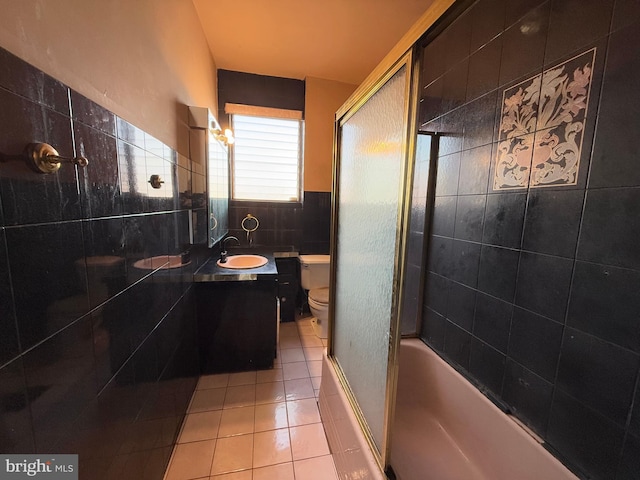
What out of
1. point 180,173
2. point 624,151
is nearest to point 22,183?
point 180,173

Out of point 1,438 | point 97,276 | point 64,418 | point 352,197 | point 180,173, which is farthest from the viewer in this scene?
point 180,173

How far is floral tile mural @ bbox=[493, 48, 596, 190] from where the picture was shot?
0.90 meters

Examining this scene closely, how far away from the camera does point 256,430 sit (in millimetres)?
1528

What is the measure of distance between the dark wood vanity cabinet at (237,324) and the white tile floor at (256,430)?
0.33 feet

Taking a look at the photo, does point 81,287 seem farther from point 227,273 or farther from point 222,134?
point 222,134

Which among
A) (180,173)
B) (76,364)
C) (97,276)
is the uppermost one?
(180,173)

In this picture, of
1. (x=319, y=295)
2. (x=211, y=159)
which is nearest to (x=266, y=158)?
(x=211, y=159)

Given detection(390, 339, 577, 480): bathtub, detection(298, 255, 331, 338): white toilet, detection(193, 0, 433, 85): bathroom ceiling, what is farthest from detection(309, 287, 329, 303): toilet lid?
detection(193, 0, 433, 85): bathroom ceiling

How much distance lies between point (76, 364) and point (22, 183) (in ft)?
1.52

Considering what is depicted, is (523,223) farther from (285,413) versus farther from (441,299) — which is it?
(285,413)

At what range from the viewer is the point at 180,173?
150 centimetres

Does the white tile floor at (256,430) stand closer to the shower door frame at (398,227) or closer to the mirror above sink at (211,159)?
the shower door frame at (398,227)

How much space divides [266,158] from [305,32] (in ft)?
4.01

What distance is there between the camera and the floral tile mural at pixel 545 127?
2.97 feet
